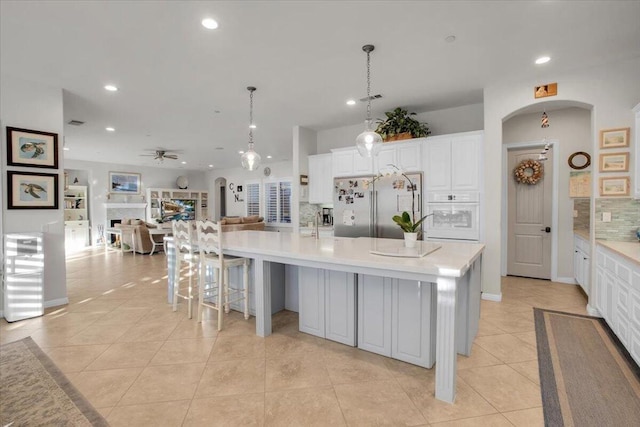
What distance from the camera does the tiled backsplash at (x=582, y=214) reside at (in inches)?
173

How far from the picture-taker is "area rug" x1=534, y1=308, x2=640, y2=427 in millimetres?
1815

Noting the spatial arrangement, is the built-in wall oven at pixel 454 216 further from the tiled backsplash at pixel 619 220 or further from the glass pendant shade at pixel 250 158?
the glass pendant shade at pixel 250 158

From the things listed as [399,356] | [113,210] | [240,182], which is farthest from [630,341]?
[113,210]

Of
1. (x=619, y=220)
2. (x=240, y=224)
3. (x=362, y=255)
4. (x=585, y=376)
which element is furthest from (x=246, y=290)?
(x=240, y=224)

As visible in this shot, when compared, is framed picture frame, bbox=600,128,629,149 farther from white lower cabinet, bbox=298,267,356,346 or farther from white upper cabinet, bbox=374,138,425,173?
white lower cabinet, bbox=298,267,356,346

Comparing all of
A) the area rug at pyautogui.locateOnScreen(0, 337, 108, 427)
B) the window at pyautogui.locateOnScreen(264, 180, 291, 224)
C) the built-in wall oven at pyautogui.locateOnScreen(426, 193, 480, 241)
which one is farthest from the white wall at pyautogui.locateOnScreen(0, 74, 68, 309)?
the window at pyautogui.locateOnScreen(264, 180, 291, 224)

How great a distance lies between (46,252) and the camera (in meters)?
3.69

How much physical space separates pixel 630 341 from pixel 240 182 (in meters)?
10.7

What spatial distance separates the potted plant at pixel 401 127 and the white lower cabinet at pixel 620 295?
2518 mm

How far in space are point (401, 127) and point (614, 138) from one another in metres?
2.36

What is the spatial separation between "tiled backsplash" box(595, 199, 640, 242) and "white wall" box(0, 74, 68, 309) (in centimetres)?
619

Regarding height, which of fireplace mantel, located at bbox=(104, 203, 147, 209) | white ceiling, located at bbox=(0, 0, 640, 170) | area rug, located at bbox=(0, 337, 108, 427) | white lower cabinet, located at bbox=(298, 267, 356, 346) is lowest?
area rug, located at bbox=(0, 337, 108, 427)

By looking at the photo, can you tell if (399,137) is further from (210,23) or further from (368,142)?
(210,23)

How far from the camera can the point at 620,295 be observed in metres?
2.54
